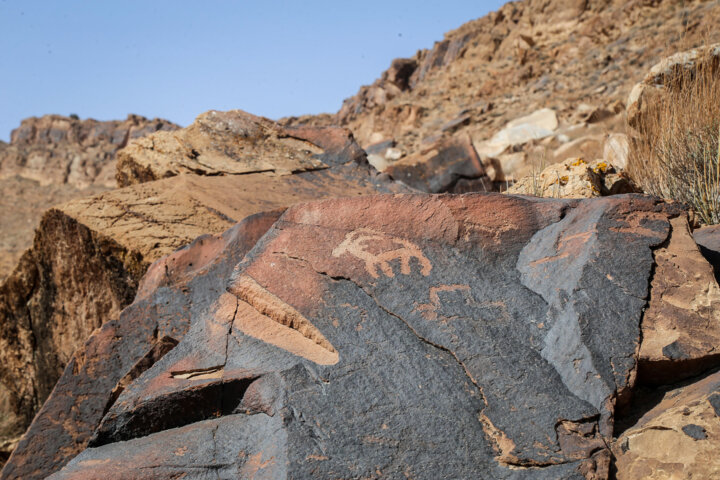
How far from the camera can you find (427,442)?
1.58 meters

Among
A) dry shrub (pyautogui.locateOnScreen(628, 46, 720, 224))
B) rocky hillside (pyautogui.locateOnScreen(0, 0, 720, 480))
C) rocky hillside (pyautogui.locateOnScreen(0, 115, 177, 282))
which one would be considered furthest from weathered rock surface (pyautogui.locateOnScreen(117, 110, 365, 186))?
rocky hillside (pyautogui.locateOnScreen(0, 115, 177, 282))

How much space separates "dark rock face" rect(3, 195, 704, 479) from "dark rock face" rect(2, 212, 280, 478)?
59 millimetres

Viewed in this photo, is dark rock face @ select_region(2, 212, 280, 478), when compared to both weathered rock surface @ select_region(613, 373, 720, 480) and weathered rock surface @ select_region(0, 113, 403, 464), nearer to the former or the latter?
weathered rock surface @ select_region(0, 113, 403, 464)

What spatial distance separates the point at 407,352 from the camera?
181 cm

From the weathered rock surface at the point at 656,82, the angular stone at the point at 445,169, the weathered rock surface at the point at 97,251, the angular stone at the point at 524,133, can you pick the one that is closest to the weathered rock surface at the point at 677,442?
the weathered rock surface at the point at 97,251

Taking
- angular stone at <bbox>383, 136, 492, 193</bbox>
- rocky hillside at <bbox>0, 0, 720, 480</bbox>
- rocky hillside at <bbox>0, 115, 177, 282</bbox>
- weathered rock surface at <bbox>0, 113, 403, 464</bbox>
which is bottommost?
angular stone at <bbox>383, 136, 492, 193</bbox>

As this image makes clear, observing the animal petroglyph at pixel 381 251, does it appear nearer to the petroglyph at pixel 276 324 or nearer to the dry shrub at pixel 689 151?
the petroglyph at pixel 276 324

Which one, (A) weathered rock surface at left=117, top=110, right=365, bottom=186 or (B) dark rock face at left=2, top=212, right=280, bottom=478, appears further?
(A) weathered rock surface at left=117, top=110, right=365, bottom=186

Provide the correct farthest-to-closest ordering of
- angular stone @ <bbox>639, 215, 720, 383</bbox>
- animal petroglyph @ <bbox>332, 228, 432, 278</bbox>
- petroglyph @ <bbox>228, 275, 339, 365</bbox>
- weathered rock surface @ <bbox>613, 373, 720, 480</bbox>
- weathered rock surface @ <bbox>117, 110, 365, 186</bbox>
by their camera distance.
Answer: weathered rock surface @ <bbox>117, 110, 365, 186</bbox> → animal petroglyph @ <bbox>332, 228, 432, 278</bbox> → petroglyph @ <bbox>228, 275, 339, 365</bbox> → angular stone @ <bbox>639, 215, 720, 383</bbox> → weathered rock surface @ <bbox>613, 373, 720, 480</bbox>

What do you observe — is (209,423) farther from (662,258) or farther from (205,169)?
(205,169)

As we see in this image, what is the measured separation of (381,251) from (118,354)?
4.07 ft

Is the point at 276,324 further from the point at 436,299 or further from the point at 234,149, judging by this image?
the point at 234,149

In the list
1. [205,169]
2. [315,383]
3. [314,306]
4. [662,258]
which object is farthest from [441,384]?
[205,169]

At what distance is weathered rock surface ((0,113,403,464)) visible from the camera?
3.54 meters
